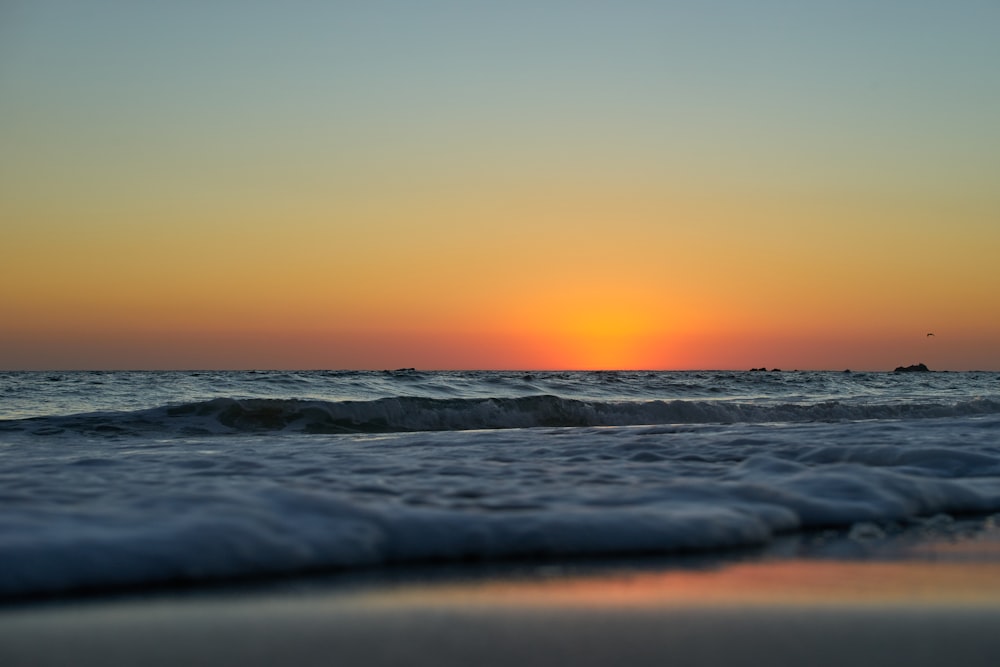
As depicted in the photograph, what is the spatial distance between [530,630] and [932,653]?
95 cm

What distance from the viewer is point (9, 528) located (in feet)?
9.66

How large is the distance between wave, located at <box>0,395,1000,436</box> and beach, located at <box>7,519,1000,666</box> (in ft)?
25.1

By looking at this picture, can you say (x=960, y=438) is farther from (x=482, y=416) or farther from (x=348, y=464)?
(x=482, y=416)

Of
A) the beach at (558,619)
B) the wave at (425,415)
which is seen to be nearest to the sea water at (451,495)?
the beach at (558,619)

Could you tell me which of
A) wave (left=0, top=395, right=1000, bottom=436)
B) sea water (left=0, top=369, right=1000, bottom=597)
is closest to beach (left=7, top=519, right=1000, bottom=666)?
sea water (left=0, top=369, right=1000, bottom=597)

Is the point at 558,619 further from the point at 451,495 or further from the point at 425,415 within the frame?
the point at 425,415

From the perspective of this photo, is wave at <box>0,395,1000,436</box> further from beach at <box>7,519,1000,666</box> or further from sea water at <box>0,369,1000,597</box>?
beach at <box>7,519,1000,666</box>

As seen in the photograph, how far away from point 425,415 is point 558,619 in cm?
1024

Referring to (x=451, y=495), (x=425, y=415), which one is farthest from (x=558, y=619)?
(x=425, y=415)

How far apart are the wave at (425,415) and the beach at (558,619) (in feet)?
25.1

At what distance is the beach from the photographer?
6.04 feet

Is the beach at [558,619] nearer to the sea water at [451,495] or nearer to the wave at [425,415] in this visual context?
the sea water at [451,495]

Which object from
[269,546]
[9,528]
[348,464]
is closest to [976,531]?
[269,546]

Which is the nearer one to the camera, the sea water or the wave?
the sea water
